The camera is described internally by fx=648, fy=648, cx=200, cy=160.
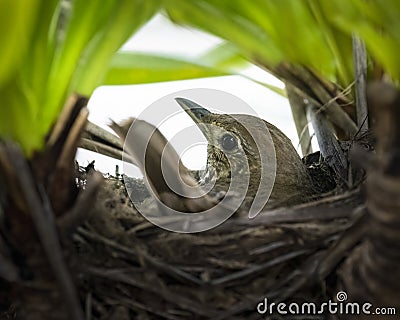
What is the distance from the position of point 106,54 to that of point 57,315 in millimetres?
252

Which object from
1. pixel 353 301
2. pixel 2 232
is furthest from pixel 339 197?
pixel 2 232

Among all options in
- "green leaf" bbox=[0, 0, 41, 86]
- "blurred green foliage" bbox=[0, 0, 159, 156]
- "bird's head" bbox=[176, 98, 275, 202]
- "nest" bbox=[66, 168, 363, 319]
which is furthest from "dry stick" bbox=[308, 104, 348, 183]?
"green leaf" bbox=[0, 0, 41, 86]

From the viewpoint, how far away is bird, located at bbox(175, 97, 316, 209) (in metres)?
1.11

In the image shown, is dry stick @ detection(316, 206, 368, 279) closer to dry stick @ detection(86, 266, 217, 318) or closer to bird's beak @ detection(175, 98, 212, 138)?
dry stick @ detection(86, 266, 217, 318)

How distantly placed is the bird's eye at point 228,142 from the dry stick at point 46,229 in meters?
0.62

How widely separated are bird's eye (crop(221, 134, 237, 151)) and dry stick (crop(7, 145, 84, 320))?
621 mm

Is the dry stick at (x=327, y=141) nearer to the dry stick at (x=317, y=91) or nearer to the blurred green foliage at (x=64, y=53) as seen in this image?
the dry stick at (x=317, y=91)

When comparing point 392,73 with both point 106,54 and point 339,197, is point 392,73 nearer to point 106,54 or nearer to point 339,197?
point 339,197

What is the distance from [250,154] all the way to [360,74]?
0.34 metres

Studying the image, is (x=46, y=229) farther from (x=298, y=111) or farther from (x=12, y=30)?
(x=298, y=111)

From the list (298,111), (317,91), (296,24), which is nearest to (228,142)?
(298,111)

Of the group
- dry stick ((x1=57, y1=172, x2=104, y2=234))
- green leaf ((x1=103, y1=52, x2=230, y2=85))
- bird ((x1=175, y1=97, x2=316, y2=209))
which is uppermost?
bird ((x1=175, y1=97, x2=316, y2=209))

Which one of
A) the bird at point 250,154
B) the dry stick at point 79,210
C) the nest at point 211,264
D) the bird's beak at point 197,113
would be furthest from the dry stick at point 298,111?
the dry stick at point 79,210

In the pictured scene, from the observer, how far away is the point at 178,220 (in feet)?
2.27
